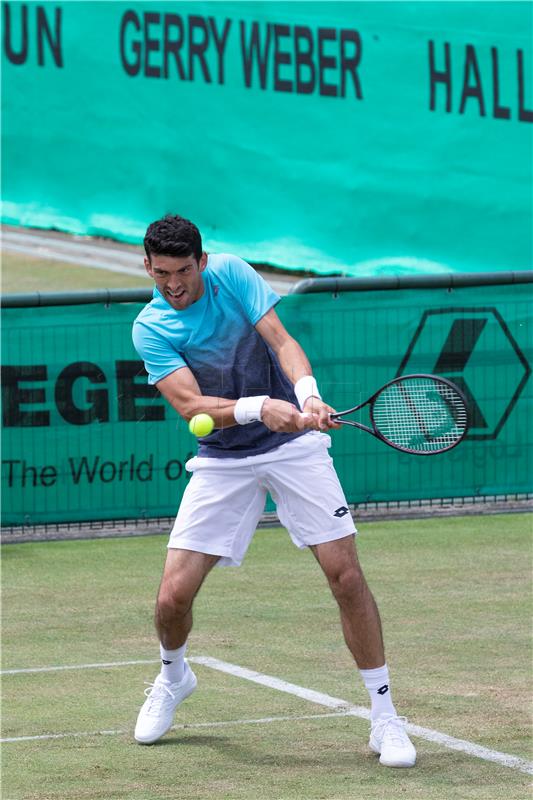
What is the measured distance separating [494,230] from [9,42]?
17.4 feet

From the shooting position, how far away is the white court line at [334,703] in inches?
212

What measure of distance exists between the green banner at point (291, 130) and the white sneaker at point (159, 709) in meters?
9.40

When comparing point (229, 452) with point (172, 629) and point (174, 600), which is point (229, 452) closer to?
point (174, 600)

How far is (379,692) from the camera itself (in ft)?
18.1

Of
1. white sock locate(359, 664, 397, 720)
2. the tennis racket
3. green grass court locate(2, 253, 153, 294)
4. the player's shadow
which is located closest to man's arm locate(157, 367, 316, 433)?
the tennis racket

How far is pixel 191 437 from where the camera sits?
1088cm

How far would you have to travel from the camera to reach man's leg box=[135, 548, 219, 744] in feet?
18.8

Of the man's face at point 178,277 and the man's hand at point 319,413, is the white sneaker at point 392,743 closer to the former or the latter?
the man's hand at point 319,413

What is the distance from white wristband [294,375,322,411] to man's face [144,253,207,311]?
56cm

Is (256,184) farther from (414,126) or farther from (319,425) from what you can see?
(319,425)

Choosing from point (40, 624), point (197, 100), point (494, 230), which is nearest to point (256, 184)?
point (197, 100)

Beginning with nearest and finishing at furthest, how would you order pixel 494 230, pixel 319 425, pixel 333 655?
pixel 319 425
pixel 333 655
pixel 494 230

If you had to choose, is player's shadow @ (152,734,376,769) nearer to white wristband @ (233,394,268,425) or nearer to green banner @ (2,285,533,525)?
white wristband @ (233,394,268,425)

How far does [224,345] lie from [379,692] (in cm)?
148
